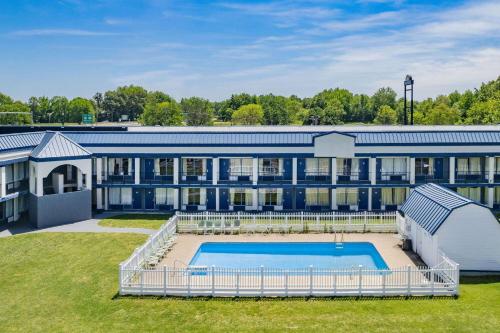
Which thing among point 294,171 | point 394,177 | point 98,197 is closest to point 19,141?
point 98,197

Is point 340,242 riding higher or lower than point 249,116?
lower

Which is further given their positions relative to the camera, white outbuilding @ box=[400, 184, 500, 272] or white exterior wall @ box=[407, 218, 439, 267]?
white exterior wall @ box=[407, 218, 439, 267]

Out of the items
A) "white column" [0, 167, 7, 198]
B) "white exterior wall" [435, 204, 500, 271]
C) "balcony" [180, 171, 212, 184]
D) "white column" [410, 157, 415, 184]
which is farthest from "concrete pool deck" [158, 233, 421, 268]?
"white column" [0, 167, 7, 198]

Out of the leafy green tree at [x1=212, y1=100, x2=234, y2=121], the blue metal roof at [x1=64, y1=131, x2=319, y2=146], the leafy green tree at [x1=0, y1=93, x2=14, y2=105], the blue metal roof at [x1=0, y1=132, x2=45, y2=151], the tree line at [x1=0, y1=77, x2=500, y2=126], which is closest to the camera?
the blue metal roof at [x1=0, y1=132, x2=45, y2=151]

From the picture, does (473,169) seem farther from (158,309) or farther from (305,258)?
(158,309)

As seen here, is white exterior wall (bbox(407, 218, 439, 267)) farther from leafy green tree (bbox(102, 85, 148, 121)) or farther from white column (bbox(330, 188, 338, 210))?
leafy green tree (bbox(102, 85, 148, 121))

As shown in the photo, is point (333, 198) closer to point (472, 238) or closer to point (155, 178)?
point (155, 178)

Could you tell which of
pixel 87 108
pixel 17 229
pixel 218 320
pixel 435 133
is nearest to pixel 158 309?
pixel 218 320

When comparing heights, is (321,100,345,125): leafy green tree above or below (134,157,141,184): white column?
above
